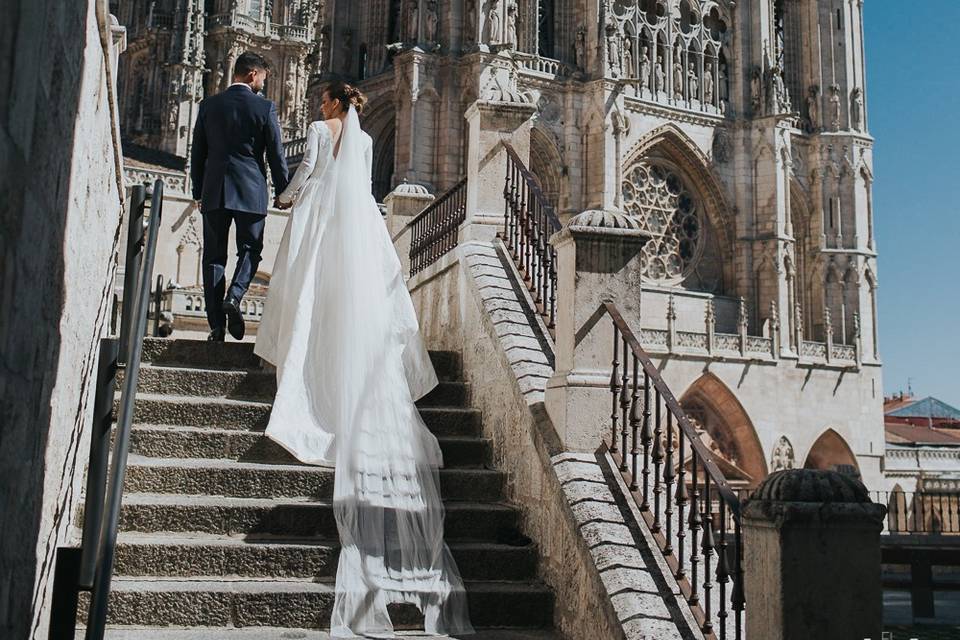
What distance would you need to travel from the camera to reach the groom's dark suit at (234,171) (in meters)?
5.65

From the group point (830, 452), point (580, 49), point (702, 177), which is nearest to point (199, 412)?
point (580, 49)

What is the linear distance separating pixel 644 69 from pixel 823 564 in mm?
28541

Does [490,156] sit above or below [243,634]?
above

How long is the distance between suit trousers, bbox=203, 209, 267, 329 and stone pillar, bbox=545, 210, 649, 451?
209cm

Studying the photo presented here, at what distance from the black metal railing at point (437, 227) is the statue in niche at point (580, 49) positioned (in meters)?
20.7

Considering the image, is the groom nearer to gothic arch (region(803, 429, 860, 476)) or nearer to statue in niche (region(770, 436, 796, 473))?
statue in niche (region(770, 436, 796, 473))

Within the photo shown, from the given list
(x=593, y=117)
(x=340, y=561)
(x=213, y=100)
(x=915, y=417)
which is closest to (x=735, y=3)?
(x=593, y=117)

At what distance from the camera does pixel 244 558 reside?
158 inches

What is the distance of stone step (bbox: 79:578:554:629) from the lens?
3.67 m

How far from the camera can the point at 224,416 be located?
16.4 ft

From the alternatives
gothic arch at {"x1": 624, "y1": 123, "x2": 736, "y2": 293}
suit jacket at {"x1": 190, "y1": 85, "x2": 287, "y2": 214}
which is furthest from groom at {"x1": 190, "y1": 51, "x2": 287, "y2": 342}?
gothic arch at {"x1": 624, "y1": 123, "x2": 736, "y2": 293}

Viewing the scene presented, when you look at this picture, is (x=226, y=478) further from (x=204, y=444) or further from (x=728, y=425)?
(x=728, y=425)

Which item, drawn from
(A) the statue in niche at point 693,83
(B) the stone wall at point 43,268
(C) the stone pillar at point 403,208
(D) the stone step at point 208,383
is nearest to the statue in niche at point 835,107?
(A) the statue in niche at point 693,83

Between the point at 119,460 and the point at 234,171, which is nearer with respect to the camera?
the point at 119,460
